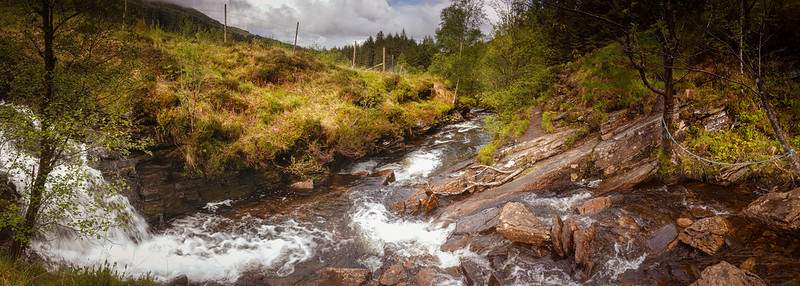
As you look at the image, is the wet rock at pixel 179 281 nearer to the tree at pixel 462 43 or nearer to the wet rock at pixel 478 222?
the wet rock at pixel 478 222

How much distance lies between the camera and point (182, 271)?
9.80 metres

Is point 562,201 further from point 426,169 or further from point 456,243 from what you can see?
point 426,169

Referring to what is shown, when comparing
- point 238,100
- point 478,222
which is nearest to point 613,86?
point 478,222

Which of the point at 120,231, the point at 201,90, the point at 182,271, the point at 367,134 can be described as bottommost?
the point at 182,271

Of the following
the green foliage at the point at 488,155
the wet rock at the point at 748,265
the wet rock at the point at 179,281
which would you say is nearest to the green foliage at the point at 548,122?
the green foliage at the point at 488,155

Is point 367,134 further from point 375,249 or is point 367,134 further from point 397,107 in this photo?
point 375,249

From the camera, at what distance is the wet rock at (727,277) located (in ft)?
18.8

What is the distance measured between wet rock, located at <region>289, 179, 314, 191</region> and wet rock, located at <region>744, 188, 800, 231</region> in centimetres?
1391

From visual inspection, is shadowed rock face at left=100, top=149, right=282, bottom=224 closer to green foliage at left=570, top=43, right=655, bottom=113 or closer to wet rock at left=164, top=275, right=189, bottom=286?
wet rock at left=164, top=275, right=189, bottom=286

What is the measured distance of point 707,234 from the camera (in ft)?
24.5

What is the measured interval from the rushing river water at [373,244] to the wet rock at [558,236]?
232mm

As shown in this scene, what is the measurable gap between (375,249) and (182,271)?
519 cm

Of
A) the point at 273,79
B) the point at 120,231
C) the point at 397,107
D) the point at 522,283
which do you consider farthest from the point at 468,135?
the point at 120,231

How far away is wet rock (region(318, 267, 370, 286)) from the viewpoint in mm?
8797
